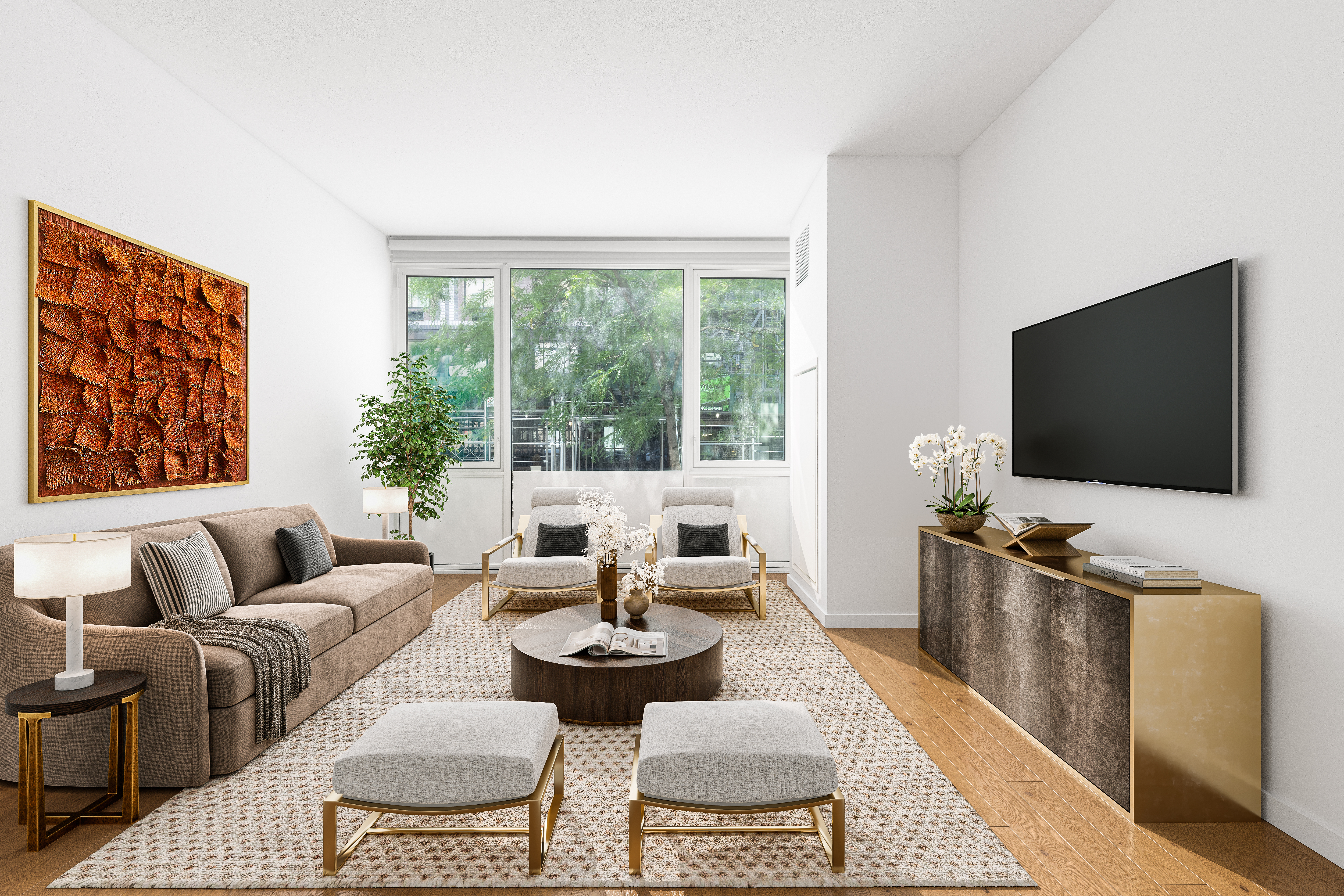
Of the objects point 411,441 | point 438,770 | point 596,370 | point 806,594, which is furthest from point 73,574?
point 596,370

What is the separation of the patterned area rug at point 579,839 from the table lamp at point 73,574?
589mm

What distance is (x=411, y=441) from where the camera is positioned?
573 centimetres

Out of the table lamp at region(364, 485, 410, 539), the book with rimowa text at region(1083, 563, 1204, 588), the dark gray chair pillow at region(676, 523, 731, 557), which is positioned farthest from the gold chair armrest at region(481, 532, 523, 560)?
the book with rimowa text at region(1083, 563, 1204, 588)

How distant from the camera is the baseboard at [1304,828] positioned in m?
2.11

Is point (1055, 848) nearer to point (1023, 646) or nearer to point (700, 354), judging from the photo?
point (1023, 646)

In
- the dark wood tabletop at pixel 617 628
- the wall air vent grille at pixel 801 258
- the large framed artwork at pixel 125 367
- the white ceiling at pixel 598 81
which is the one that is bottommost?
the dark wood tabletop at pixel 617 628

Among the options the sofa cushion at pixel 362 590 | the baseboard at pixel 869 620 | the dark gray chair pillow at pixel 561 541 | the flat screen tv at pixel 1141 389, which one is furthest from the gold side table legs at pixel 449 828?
the dark gray chair pillow at pixel 561 541

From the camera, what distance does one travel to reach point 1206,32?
8.54ft

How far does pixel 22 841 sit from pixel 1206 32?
4.93 m

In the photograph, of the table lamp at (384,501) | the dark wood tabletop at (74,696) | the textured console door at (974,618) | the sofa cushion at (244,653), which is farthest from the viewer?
the table lamp at (384,501)

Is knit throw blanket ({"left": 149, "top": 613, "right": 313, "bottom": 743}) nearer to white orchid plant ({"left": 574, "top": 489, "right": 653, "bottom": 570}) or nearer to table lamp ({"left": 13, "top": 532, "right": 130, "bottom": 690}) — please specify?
table lamp ({"left": 13, "top": 532, "right": 130, "bottom": 690})

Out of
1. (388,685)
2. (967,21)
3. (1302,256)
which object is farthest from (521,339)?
(1302,256)

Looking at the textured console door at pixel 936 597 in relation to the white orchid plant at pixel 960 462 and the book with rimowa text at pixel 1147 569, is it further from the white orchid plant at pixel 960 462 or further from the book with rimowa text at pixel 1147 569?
the book with rimowa text at pixel 1147 569

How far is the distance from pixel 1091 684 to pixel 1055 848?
24.0 inches
